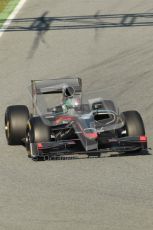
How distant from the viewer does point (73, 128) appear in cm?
1698

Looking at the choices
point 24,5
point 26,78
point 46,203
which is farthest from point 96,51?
point 46,203

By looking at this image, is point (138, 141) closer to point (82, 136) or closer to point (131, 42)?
point (82, 136)

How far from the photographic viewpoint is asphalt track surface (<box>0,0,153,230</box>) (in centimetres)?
1381

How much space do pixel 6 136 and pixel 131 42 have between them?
9889 mm

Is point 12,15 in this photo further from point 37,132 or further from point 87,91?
point 37,132

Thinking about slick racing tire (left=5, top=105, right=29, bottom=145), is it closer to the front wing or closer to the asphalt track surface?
the asphalt track surface

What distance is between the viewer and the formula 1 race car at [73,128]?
1670 cm

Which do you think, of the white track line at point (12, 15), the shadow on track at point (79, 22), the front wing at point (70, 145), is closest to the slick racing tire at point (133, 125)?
the front wing at point (70, 145)

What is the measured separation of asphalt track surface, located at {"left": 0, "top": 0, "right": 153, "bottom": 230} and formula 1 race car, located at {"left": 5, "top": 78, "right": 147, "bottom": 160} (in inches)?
9.1

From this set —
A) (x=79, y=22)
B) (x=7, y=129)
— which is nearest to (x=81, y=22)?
(x=79, y=22)

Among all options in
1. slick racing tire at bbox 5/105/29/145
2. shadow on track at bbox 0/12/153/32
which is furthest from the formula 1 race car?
shadow on track at bbox 0/12/153/32

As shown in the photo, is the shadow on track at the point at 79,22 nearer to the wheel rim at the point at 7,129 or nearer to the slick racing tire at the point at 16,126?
the wheel rim at the point at 7,129

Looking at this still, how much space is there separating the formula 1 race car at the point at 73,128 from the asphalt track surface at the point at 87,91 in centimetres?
23

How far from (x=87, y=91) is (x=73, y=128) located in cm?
561
